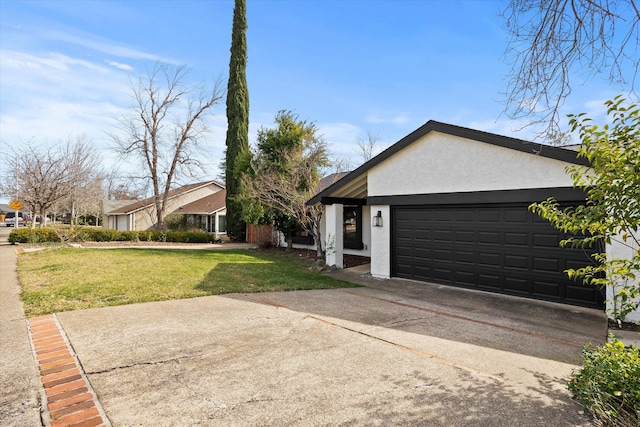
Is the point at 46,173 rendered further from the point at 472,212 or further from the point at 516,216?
the point at 516,216

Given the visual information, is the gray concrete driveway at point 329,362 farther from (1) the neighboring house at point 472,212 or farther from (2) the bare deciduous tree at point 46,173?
(2) the bare deciduous tree at point 46,173

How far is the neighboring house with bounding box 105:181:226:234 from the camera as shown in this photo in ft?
95.8

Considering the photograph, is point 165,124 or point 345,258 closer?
point 345,258

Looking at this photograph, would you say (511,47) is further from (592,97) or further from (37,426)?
(37,426)

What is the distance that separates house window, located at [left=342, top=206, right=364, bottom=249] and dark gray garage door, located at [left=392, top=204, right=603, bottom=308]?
460cm

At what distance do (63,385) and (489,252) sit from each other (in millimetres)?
8326

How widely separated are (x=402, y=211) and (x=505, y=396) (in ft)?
23.4

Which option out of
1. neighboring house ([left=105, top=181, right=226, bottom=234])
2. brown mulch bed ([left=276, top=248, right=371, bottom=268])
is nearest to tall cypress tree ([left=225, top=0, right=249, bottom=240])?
neighboring house ([left=105, top=181, right=226, bottom=234])

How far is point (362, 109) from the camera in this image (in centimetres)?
2256

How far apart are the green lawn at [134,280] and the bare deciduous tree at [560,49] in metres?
6.41

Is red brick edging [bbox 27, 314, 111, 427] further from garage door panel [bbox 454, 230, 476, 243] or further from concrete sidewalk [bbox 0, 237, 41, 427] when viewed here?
garage door panel [bbox 454, 230, 476, 243]

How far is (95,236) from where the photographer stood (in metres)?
21.2

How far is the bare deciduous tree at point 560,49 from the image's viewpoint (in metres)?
3.76

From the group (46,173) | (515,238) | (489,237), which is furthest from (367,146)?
(515,238)
